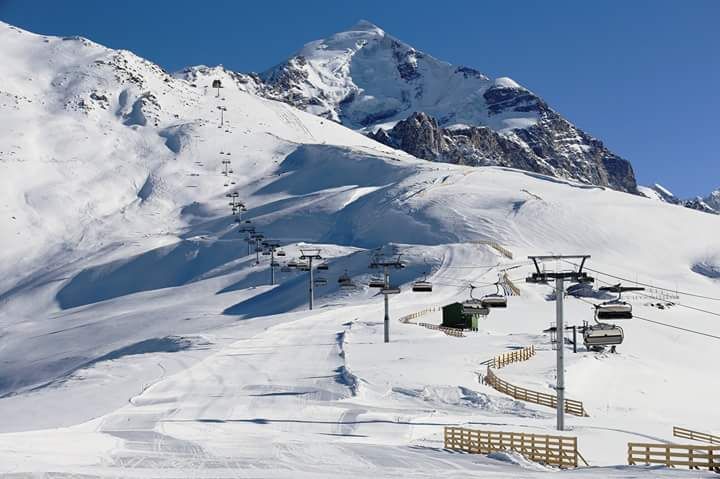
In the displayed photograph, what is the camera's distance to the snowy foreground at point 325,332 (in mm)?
32656

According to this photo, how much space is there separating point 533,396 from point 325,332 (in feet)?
95.0

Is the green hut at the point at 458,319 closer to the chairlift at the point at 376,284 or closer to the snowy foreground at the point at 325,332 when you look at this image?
the snowy foreground at the point at 325,332

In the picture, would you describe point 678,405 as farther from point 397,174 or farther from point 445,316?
point 397,174

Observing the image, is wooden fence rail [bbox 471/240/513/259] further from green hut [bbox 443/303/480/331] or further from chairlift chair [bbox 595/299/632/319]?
chairlift chair [bbox 595/299/632/319]

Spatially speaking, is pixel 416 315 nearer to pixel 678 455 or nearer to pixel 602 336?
pixel 602 336

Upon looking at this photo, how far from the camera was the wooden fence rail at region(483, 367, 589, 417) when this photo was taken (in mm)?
45562

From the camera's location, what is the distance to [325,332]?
74.4 m

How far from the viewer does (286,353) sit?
2478 inches

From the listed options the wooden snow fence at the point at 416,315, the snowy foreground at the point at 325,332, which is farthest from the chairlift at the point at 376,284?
the wooden snow fence at the point at 416,315

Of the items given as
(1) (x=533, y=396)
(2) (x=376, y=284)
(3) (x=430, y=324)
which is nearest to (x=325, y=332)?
(2) (x=376, y=284)

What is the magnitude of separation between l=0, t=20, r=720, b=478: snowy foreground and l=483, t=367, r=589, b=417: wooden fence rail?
130 cm

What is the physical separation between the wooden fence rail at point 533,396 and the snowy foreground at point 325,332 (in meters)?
1.30

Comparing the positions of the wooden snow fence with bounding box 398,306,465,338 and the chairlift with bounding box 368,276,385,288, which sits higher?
the chairlift with bounding box 368,276,385,288

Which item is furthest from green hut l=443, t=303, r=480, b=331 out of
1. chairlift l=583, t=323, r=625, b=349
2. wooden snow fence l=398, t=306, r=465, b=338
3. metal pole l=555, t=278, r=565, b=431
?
metal pole l=555, t=278, r=565, b=431
